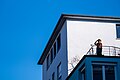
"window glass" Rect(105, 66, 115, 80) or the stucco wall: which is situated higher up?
the stucco wall

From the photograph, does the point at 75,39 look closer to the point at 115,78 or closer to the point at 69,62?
the point at 69,62

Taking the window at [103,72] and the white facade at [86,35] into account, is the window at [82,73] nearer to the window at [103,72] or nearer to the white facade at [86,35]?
the window at [103,72]

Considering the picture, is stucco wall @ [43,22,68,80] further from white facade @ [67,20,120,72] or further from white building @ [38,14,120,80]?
white facade @ [67,20,120,72]

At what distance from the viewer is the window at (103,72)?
94.6 ft

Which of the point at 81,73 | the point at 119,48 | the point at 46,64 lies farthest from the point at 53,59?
the point at 81,73

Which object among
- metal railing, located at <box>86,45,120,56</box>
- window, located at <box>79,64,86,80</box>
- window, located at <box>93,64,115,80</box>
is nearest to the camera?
window, located at <box>93,64,115,80</box>

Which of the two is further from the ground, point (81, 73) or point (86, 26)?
point (86, 26)

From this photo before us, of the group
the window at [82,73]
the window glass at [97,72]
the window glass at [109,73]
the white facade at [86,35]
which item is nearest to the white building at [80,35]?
the white facade at [86,35]

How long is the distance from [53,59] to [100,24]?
765 cm

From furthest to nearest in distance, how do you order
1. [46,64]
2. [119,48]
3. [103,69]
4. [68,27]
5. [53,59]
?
[46,64] → [53,59] → [68,27] → [119,48] → [103,69]

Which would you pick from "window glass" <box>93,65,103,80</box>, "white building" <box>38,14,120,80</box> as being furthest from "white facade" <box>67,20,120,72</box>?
"window glass" <box>93,65,103,80</box>

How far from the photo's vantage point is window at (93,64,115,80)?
28844mm

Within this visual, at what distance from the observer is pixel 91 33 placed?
38.0 metres

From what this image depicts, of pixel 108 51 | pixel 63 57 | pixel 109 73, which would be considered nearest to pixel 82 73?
pixel 109 73
